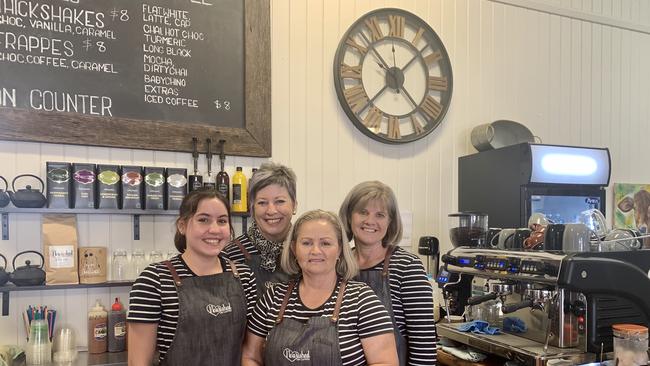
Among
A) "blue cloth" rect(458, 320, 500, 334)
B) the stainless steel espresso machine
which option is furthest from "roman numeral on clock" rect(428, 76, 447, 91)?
"blue cloth" rect(458, 320, 500, 334)

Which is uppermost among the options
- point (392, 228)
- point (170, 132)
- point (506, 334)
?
point (170, 132)

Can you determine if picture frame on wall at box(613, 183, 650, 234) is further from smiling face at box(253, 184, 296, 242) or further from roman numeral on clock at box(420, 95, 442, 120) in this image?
smiling face at box(253, 184, 296, 242)

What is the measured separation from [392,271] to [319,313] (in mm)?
339

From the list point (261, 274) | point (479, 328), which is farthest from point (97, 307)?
point (479, 328)

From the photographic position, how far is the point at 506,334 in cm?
245

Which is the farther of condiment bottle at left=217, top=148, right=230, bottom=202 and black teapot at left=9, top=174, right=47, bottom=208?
condiment bottle at left=217, top=148, right=230, bottom=202

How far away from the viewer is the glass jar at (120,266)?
2723 mm

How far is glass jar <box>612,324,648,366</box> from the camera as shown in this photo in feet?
6.21

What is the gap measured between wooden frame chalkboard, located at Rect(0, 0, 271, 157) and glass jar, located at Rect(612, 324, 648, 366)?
2037mm

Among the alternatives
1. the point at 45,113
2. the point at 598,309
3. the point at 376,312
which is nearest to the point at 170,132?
the point at 45,113

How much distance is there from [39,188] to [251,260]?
132 centimetres

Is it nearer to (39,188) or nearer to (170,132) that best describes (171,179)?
(170,132)

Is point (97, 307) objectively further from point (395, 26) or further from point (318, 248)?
point (395, 26)

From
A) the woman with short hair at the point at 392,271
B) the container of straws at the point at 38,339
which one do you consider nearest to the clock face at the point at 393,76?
the woman with short hair at the point at 392,271
